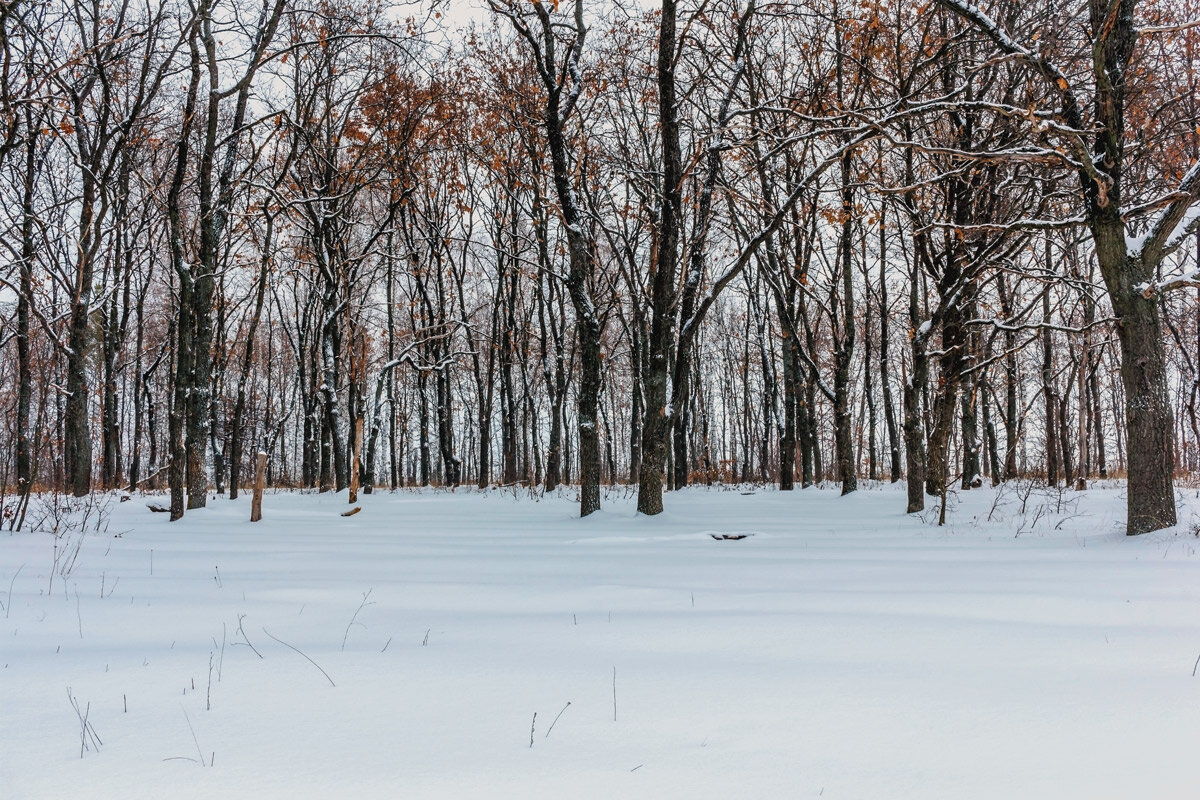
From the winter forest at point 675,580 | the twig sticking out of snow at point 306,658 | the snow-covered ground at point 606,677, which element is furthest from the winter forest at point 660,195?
the twig sticking out of snow at point 306,658

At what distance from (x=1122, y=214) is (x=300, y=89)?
16451 mm

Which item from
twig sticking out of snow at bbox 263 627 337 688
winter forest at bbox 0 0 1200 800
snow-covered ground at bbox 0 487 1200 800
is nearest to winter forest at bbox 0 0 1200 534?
winter forest at bbox 0 0 1200 800

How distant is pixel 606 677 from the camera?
2.53 m

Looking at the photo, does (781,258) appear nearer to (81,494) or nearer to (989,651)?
(989,651)

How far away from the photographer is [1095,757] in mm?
1833

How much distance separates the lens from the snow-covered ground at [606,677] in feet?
5.78

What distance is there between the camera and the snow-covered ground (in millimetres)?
1761

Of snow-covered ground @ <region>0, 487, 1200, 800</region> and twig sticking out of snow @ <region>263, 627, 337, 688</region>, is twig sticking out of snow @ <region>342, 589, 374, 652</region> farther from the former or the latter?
twig sticking out of snow @ <region>263, 627, 337, 688</region>

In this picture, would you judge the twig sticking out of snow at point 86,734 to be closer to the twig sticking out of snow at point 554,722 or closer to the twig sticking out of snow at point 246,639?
the twig sticking out of snow at point 246,639

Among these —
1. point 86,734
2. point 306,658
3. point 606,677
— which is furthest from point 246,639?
point 606,677

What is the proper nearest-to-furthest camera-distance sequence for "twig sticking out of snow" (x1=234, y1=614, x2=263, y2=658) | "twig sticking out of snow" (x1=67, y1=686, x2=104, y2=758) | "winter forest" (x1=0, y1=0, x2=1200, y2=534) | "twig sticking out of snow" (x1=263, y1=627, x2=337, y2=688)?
"twig sticking out of snow" (x1=67, y1=686, x2=104, y2=758) < "twig sticking out of snow" (x1=263, y1=627, x2=337, y2=688) < "twig sticking out of snow" (x1=234, y1=614, x2=263, y2=658) < "winter forest" (x1=0, y1=0, x2=1200, y2=534)

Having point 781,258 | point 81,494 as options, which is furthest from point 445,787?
point 81,494

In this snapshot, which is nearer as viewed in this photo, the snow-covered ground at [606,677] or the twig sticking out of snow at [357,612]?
the snow-covered ground at [606,677]

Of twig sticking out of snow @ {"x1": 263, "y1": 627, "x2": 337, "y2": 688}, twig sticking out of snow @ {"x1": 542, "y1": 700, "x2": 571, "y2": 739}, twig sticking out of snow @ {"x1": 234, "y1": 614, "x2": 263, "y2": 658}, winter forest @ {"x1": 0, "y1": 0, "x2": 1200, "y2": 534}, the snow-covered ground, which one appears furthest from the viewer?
winter forest @ {"x1": 0, "y1": 0, "x2": 1200, "y2": 534}
